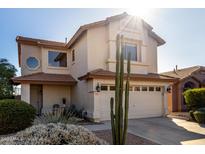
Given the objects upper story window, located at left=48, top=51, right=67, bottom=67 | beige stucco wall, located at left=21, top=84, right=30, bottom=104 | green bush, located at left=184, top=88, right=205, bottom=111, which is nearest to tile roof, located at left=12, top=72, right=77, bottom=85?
beige stucco wall, located at left=21, top=84, right=30, bottom=104

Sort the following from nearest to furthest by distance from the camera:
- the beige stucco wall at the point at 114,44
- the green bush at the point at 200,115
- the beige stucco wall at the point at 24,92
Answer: the green bush at the point at 200,115 < the beige stucco wall at the point at 114,44 < the beige stucco wall at the point at 24,92

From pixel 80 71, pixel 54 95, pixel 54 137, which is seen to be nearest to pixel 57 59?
pixel 54 95

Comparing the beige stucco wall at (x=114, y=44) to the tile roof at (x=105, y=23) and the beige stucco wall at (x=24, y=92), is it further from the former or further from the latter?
the beige stucco wall at (x=24, y=92)

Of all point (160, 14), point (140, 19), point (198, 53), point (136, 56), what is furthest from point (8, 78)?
point (198, 53)

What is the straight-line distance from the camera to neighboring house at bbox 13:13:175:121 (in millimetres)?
14016

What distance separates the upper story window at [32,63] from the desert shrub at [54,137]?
11.9 metres

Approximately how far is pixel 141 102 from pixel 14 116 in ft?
30.7

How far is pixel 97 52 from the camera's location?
49.2ft

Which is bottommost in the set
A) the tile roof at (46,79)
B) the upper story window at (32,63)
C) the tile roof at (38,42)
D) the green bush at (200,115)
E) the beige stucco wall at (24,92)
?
the green bush at (200,115)

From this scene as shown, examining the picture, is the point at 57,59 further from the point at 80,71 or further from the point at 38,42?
the point at 80,71

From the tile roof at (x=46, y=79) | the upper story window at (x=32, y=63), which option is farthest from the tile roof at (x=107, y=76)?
the upper story window at (x=32, y=63)

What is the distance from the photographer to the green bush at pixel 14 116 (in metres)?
9.04

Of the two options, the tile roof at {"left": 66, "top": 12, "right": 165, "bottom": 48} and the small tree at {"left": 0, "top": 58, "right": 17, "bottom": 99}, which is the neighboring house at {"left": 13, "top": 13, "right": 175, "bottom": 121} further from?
the small tree at {"left": 0, "top": 58, "right": 17, "bottom": 99}
